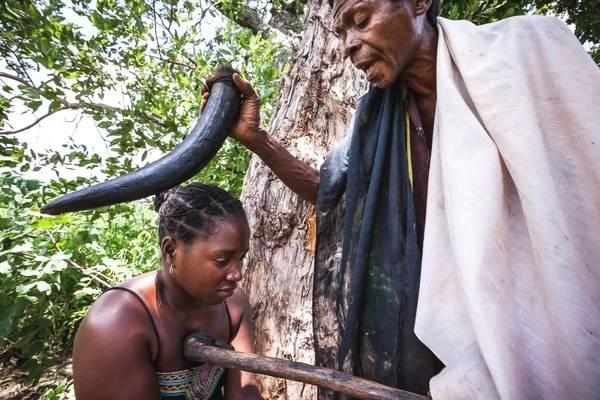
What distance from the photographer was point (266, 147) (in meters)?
1.55

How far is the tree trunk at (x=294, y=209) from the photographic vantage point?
6.83ft

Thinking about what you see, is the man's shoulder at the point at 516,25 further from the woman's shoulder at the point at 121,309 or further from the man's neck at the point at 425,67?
the woman's shoulder at the point at 121,309

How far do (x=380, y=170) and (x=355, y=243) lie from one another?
29 cm

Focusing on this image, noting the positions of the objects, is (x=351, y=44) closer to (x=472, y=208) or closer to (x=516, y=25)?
(x=516, y=25)

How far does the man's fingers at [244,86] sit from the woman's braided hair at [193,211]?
45 centimetres

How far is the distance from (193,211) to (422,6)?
3.77 ft

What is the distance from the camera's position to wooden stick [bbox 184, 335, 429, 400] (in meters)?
1.06

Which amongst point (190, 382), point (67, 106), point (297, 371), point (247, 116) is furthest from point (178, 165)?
point (67, 106)

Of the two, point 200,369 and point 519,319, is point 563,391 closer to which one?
point 519,319

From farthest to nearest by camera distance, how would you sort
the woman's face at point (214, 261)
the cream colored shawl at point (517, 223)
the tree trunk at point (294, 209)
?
the tree trunk at point (294, 209) → the woman's face at point (214, 261) → the cream colored shawl at point (517, 223)

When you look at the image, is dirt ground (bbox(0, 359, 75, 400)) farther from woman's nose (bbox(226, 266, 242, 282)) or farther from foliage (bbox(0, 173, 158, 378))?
woman's nose (bbox(226, 266, 242, 282))

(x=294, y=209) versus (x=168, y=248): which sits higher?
(x=294, y=209)

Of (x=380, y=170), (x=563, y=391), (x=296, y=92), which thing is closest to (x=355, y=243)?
(x=380, y=170)

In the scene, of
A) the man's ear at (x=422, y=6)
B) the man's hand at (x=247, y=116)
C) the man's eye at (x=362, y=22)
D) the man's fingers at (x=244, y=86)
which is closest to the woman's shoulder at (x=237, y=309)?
the man's hand at (x=247, y=116)
